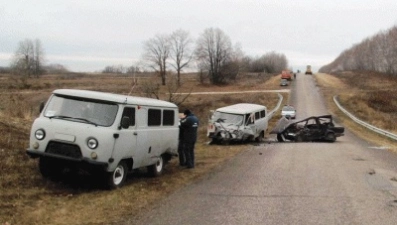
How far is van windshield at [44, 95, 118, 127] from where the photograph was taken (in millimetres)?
9516

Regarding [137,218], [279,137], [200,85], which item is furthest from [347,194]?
[200,85]

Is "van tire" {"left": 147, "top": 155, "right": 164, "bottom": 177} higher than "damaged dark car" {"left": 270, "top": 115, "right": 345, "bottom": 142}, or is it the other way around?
"van tire" {"left": 147, "top": 155, "right": 164, "bottom": 177}

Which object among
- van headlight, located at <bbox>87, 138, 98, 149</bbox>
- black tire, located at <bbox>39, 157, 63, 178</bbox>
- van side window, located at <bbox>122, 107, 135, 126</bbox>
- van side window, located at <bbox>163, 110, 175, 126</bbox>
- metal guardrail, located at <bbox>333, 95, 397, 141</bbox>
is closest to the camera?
van headlight, located at <bbox>87, 138, 98, 149</bbox>

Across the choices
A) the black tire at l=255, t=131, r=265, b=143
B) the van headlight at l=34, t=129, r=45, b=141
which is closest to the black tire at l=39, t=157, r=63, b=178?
the van headlight at l=34, t=129, r=45, b=141

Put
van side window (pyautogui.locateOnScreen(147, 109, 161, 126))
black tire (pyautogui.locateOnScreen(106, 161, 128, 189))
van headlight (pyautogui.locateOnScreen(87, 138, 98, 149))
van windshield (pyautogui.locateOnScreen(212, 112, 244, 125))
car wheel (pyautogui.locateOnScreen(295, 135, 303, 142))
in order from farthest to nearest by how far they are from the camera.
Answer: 1. car wheel (pyautogui.locateOnScreen(295, 135, 303, 142))
2. van windshield (pyautogui.locateOnScreen(212, 112, 244, 125))
3. van side window (pyautogui.locateOnScreen(147, 109, 161, 126))
4. black tire (pyautogui.locateOnScreen(106, 161, 128, 189))
5. van headlight (pyautogui.locateOnScreen(87, 138, 98, 149))

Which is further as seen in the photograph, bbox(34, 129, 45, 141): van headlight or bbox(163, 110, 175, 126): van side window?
bbox(163, 110, 175, 126): van side window

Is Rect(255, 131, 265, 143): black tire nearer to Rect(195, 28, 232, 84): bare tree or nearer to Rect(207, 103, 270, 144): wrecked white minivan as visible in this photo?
Rect(207, 103, 270, 144): wrecked white minivan

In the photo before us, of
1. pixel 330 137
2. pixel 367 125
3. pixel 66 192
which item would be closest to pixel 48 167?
pixel 66 192

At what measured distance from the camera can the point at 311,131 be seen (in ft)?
82.0

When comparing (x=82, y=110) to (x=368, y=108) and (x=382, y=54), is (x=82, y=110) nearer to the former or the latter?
(x=368, y=108)

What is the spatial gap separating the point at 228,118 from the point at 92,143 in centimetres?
1522

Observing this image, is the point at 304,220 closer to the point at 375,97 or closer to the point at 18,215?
the point at 18,215

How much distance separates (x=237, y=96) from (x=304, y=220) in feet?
169

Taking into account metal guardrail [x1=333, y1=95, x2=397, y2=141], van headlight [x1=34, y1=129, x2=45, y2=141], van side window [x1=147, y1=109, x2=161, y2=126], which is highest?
van side window [x1=147, y1=109, x2=161, y2=126]
